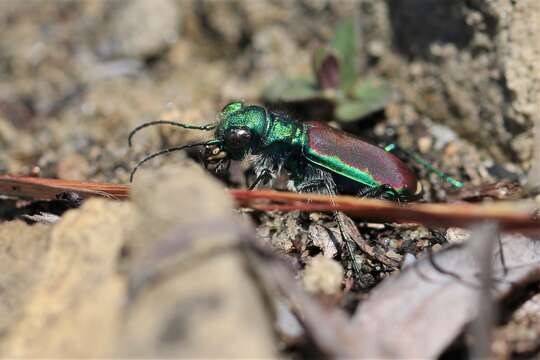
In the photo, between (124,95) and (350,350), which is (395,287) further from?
(124,95)

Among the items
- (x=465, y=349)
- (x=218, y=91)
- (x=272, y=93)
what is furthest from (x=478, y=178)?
(x=218, y=91)

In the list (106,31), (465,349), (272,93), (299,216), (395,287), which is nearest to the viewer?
(465,349)

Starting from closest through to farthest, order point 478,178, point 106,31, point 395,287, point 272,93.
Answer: point 395,287, point 478,178, point 272,93, point 106,31

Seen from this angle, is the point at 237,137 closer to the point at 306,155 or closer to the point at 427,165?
the point at 306,155

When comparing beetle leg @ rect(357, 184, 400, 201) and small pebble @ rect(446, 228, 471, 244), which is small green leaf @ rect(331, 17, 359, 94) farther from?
small pebble @ rect(446, 228, 471, 244)

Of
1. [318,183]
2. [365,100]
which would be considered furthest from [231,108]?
[365,100]

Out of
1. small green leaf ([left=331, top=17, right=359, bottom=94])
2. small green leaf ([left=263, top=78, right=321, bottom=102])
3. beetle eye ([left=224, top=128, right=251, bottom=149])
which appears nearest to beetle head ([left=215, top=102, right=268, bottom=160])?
beetle eye ([left=224, top=128, right=251, bottom=149])

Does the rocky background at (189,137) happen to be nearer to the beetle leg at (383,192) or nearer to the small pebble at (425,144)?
the small pebble at (425,144)
